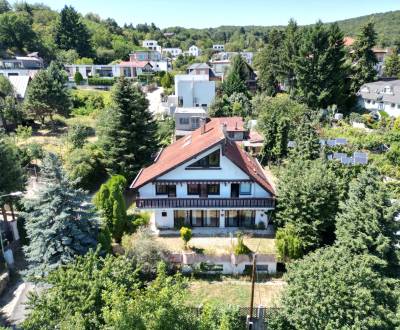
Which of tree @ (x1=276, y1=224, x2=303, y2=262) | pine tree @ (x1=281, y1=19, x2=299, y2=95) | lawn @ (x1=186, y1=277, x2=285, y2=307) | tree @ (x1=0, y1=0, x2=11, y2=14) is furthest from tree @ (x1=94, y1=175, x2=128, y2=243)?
tree @ (x1=0, y1=0, x2=11, y2=14)

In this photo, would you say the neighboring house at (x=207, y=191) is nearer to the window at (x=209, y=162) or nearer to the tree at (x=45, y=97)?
the window at (x=209, y=162)

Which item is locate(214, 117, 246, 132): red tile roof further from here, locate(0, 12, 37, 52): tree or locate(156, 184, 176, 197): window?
locate(0, 12, 37, 52): tree

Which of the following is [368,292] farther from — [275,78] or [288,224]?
[275,78]

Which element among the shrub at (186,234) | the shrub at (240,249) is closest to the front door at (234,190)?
the shrub at (240,249)

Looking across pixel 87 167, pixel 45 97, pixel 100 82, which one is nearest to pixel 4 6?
pixel 100 82

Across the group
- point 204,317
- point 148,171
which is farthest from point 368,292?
point 148,171
